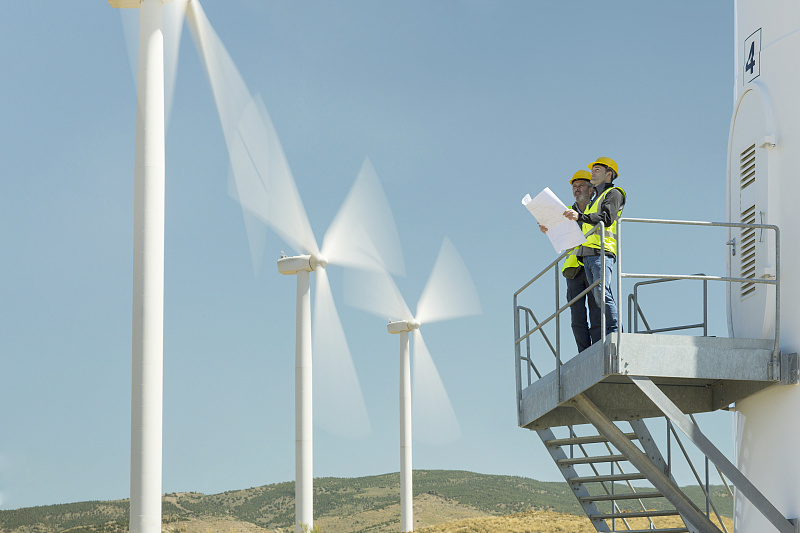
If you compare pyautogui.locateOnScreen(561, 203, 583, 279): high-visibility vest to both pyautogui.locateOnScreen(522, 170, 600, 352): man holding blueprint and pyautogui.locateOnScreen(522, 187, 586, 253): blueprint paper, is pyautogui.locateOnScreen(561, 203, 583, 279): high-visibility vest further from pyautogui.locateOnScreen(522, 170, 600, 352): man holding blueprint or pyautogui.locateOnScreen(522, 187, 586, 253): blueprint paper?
pyautogui.locateOnScreen(522, 187, 586, 253): blueprint paper

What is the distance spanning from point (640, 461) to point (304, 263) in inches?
1036

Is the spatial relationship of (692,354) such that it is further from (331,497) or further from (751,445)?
(331,497)

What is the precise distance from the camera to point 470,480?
135m

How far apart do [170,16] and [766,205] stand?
36.1 ft

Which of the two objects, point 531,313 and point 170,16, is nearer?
point 531,313

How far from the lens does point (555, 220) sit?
43.6 feet

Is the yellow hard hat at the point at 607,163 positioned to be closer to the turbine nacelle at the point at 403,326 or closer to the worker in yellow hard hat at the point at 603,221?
the worker in yellow hard hat at the point at 603,221

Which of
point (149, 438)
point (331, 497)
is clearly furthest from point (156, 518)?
point (331, 497)

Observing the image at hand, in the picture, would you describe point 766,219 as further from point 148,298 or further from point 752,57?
point 148,298

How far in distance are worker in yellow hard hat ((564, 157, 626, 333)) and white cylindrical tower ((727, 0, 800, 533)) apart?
1930mm

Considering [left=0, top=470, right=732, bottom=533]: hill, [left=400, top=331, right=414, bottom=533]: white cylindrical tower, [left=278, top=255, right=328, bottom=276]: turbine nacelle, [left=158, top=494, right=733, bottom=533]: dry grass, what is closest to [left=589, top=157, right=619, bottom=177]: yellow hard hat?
[left=158, top=494, right=733, bottom=533]: dry grass

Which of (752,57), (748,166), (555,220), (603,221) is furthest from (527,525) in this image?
(555,220)

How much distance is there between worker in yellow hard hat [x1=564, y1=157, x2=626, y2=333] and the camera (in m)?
13.7

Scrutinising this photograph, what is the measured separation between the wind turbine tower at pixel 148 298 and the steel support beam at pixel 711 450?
23.9 ft
